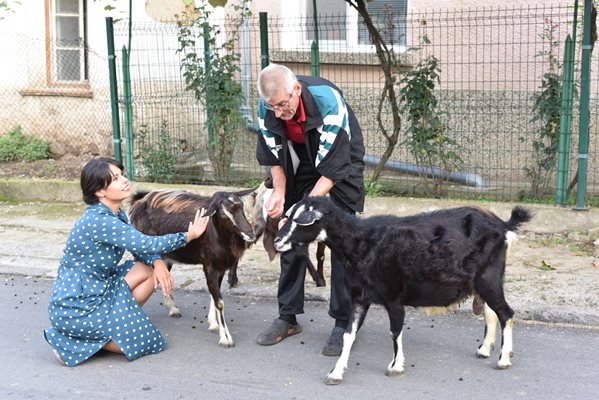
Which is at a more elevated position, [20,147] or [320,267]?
[20,147]

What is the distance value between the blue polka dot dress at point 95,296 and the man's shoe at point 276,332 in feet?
2.89

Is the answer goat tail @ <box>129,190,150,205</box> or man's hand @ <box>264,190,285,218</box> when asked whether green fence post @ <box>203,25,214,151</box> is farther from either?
man's hand @ <box>264,190,285,218</box>

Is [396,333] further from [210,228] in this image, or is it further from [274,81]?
[274,81]

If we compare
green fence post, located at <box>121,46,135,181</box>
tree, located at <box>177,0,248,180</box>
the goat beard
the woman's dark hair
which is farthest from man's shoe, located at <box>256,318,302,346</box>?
green fence post, located at <box>121,46,135,181</box>

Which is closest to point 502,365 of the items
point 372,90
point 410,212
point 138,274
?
point 138,274

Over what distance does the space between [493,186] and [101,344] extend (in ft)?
18.5

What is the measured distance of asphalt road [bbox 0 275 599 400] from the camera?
17.8ft

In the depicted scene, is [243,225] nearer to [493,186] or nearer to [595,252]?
[595,252]

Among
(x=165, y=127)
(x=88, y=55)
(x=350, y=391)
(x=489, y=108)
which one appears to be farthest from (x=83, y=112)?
(x=350, y=391)

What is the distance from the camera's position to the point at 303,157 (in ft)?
20.5

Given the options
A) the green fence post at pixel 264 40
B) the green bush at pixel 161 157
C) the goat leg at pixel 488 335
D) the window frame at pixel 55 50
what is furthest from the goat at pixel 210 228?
the window frame at pixel 55 50

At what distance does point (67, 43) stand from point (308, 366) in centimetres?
926

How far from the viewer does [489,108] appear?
9.76m

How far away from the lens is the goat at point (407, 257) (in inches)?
219
